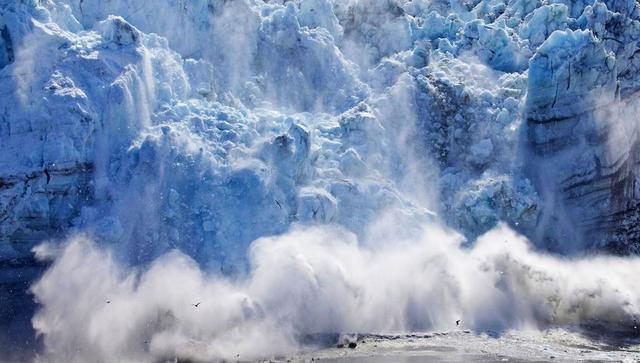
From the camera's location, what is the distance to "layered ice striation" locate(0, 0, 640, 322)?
19.5 m

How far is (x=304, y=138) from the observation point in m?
21.0

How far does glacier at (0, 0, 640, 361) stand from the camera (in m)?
19.2

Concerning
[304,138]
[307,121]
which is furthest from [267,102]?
[304,138]

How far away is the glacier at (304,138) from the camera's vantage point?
19156mm

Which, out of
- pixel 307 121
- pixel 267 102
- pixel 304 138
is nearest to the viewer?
pixel 304 138

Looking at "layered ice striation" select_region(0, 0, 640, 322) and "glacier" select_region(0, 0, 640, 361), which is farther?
"layered ice striation" select_region(0, 0, 640, 322)

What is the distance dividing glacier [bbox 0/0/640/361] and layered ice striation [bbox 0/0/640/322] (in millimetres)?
48

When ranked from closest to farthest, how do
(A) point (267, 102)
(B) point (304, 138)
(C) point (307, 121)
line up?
1. (B) point (304, 138)
2. (C) point (307, 121)
3. (A) point (267, 102)

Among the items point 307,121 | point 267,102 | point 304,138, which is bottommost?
point 304,138

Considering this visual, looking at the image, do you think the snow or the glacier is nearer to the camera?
the glacier

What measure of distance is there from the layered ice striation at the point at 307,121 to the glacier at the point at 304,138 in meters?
0.05

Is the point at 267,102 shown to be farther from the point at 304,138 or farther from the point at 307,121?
the point at 304,138

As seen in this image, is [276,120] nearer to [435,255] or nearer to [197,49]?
[197,49]

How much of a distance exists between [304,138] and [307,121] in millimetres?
Result: 1921
